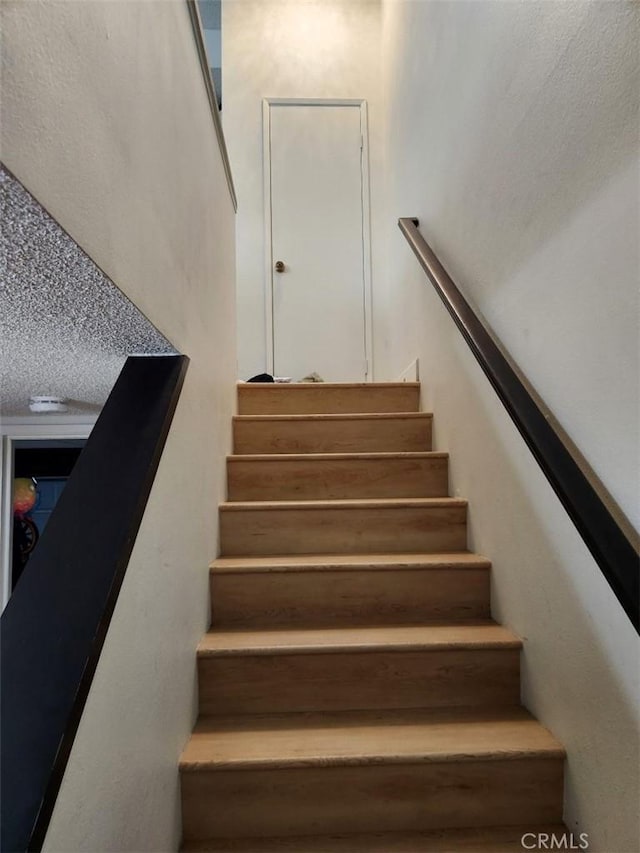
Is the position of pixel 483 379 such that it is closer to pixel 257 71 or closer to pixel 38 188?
pixel 38 188

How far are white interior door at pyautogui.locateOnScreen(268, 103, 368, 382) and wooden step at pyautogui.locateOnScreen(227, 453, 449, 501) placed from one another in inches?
65.9

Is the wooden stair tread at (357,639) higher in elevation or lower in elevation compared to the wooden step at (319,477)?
lower

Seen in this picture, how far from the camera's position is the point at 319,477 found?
6.98 ft

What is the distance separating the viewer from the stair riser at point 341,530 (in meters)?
1.88

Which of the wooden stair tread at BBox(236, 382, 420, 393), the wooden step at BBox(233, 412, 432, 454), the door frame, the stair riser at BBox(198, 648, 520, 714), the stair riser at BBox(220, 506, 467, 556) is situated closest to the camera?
the stair riser at BBox(198, 648, 520, 714)

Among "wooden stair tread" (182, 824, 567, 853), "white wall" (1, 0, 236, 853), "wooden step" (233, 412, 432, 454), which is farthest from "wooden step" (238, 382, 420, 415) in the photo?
"wooden stair tread" (182, 824, 567, 853)

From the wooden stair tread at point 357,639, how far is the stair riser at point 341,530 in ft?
1.09

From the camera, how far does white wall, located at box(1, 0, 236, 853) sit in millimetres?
601

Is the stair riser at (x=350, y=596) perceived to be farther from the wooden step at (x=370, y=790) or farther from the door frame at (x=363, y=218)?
the door frame at (x=363, y=218)

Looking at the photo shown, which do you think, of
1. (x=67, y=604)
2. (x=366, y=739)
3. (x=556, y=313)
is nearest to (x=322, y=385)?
(x=556, y=313)

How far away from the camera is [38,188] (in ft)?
1.84

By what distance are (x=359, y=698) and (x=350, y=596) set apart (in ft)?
1.02

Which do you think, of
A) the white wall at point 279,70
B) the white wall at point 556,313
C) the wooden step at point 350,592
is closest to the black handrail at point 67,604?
the wooden step at point 350,592

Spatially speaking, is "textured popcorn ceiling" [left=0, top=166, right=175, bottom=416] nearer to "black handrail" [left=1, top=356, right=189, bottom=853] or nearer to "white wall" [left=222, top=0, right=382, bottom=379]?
"black handrail" [left=1, top=356, right=189, bottom=853]
